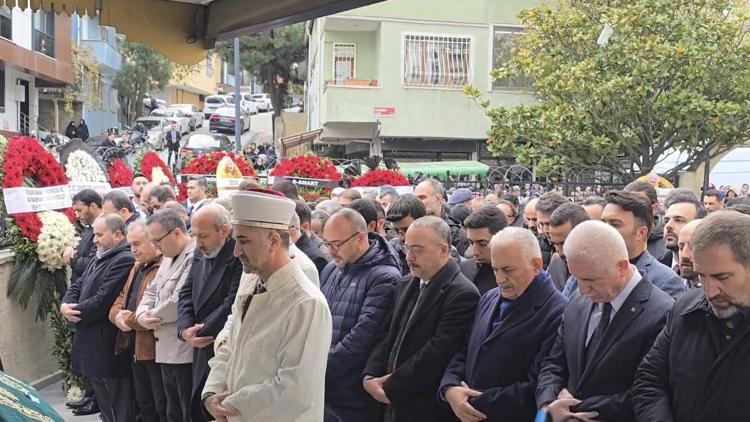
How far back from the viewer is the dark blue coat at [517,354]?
4363 mm

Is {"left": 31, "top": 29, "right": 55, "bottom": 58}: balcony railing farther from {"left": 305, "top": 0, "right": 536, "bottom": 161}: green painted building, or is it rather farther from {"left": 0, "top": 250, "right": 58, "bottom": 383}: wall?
{"left": 0, "top": 250, "right": 58, "bottom": 383}: wall

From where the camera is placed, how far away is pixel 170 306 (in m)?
6.22

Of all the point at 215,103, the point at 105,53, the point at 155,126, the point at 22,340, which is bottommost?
the point at 22,340

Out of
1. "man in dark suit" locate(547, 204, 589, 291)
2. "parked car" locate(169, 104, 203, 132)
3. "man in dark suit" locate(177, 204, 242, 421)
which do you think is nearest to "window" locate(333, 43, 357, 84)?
"parked car" locate(169, 104, 203, 132)

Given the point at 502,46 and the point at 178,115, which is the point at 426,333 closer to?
the point at 502,46

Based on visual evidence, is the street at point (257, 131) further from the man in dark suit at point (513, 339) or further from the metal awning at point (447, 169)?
the man in dark suit at point (513, 339)

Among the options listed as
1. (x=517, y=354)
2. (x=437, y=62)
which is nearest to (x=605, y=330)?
(x=517, y=354)

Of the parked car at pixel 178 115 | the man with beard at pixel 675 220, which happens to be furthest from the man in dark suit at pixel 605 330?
the parked car at pixel 178 115

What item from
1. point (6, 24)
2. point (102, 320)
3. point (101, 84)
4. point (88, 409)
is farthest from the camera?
point (101, 84)

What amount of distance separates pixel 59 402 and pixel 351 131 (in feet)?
62.2

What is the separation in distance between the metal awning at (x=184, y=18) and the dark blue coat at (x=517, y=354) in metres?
2.16

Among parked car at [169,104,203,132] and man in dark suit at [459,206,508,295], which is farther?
parked car at [169,104,203,132]

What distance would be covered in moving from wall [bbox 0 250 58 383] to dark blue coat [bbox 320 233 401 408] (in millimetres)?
4194

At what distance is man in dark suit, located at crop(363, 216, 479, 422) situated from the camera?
4926mm
